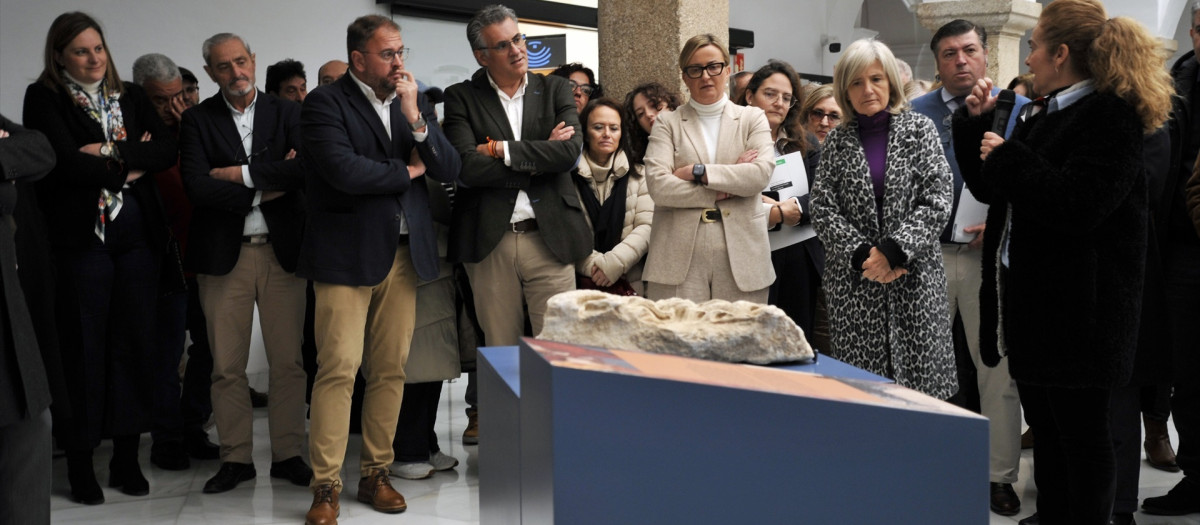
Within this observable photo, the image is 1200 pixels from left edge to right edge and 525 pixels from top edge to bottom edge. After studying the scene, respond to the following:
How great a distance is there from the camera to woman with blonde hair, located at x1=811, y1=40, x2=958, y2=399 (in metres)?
3.36

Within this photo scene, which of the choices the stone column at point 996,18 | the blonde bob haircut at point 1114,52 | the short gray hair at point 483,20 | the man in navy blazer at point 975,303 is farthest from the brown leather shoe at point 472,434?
the stone column at point 996,18

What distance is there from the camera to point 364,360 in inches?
165

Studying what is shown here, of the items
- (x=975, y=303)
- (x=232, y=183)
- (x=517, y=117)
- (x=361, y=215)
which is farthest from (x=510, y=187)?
(x=975, y=303)

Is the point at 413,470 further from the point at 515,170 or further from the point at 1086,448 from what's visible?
the point at 1086,448

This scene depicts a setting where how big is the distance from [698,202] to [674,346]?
1839 mm

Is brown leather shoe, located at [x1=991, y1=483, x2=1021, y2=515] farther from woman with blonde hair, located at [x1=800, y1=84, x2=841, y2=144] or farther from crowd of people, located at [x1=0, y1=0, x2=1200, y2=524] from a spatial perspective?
woman with blonde hair, located at [x1=800, y1=84, x2=841, y2=144]

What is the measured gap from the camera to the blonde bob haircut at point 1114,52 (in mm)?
2758

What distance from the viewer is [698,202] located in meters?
4.00

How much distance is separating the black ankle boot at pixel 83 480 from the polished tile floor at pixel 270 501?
0.16 ft

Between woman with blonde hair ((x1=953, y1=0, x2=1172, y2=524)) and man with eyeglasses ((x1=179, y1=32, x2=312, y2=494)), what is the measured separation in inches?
106

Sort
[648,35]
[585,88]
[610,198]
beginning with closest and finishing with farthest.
Result: [610,198], [648,35], [585,88]

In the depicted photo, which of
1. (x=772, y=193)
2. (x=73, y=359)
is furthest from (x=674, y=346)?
(x=73, y=359)

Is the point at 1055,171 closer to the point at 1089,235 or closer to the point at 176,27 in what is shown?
the point at 1089,235

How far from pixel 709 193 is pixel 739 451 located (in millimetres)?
2380
